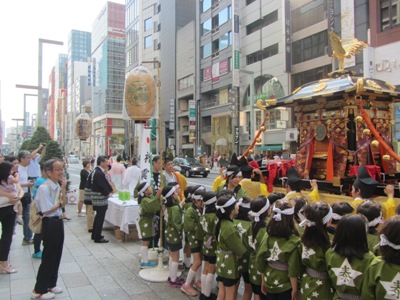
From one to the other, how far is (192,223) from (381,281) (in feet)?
9.46

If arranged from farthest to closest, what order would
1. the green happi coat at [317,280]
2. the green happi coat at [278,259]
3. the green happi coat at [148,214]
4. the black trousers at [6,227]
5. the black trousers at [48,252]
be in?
1. the green happi coat at [148,214]
2. the black trousers at [6,227]
3. the black trousers at [48,252]
4. the green happi coat at [278,259]
5. the green happi coat at [317,280]

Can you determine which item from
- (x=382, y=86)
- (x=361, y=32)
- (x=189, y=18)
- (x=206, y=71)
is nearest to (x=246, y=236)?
(x=382, y=86)

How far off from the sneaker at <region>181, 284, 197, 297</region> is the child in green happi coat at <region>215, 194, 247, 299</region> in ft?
2.92

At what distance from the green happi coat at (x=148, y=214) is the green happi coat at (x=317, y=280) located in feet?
10.5

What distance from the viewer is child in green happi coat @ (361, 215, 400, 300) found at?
233 cm

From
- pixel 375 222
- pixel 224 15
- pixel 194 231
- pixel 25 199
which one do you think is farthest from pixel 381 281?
pixel 224 15

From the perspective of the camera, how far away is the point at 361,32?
20797 millimetres

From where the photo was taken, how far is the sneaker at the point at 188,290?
4.80 metres

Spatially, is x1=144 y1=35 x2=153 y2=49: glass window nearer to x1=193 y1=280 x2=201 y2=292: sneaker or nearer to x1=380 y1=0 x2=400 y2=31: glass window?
x1=380 y1=0 x2=400 y2=31: glass window

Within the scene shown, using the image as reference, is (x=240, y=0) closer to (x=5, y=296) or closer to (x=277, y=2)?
(x=277, y=2)

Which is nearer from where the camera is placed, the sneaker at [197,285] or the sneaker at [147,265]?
the sneaker at [197,285]

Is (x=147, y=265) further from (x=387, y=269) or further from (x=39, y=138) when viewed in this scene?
(x=39, y=138)

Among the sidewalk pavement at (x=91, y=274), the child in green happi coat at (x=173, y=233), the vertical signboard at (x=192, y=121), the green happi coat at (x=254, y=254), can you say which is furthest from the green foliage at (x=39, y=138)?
the vertical signboard at (x=192, y=121)

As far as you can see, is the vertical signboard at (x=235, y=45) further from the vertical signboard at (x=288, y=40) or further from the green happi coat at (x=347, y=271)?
the green happi coat at (x=347, y=271)
